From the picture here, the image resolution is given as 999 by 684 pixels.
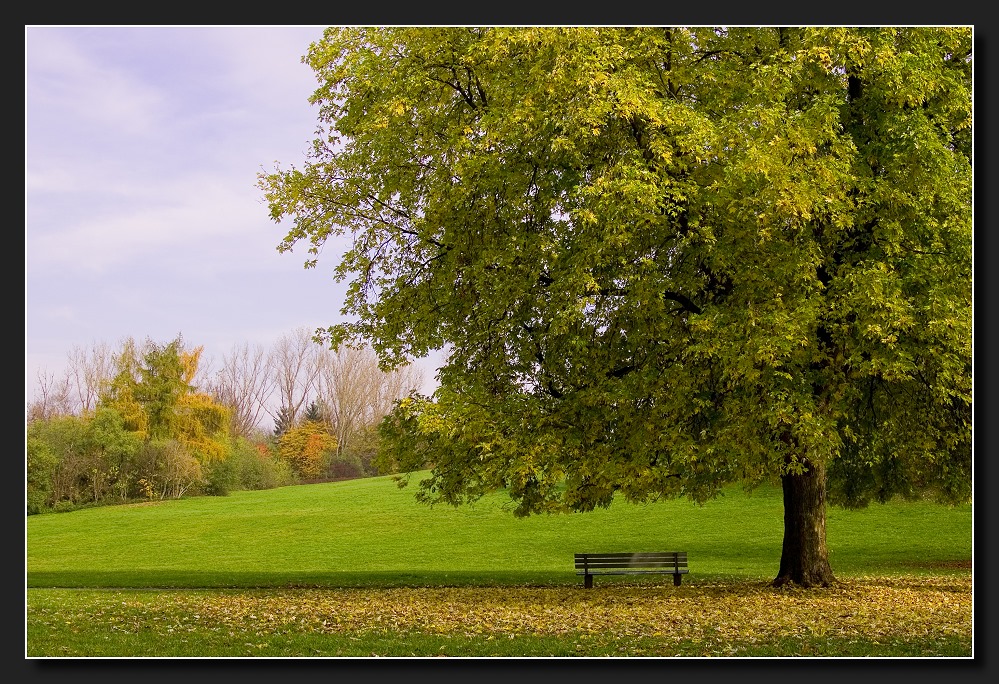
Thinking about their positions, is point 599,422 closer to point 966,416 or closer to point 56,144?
point 966,416

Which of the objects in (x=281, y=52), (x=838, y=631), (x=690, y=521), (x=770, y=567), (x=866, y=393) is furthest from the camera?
(x=690, y=521)

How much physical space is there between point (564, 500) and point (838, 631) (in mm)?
3855

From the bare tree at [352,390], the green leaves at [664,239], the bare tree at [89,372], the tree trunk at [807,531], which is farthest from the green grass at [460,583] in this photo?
the bare tree at [352,390]

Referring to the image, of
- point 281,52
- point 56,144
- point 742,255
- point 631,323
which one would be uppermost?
point 281,52

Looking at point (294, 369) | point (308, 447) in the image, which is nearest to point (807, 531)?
point (308, 447)

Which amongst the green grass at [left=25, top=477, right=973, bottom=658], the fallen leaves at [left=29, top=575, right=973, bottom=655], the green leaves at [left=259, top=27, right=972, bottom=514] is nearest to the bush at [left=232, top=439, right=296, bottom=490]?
the green grass at [left=25, top=477, right=973, bottom=658]

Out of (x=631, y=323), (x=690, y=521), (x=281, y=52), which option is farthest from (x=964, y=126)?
(x=690, y=521)

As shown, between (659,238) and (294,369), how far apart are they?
7104 mm

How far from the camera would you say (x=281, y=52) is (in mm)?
11672

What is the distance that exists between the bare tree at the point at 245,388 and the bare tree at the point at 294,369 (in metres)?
0.16

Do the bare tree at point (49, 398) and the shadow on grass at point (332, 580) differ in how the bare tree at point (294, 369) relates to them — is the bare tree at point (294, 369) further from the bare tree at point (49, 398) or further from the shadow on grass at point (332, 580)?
the shadow on grass at point (332, 580)

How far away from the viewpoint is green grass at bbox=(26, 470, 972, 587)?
18.4 m

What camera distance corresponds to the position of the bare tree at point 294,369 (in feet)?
49.9

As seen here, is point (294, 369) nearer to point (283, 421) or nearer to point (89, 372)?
point (283, 421)
